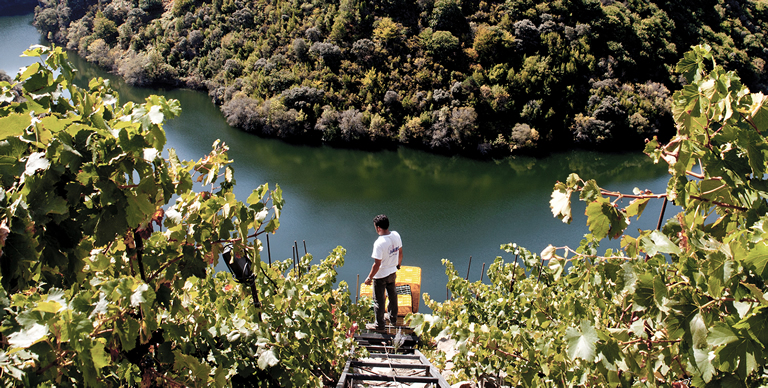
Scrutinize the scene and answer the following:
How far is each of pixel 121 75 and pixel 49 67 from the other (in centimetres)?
3811

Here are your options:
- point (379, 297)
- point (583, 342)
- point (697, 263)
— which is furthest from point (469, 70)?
point (697, 263)

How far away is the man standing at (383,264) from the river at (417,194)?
21.5 feet

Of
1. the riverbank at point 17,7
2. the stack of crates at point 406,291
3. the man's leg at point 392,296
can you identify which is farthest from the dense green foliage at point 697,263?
the riverbank at point 17,7

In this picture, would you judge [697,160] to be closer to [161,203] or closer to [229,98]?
[161,203]

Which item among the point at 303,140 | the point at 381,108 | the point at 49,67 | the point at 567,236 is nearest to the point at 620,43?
the point at 381,108

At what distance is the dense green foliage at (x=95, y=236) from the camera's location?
4.48 ft

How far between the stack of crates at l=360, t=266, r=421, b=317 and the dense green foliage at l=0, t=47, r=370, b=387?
518cm

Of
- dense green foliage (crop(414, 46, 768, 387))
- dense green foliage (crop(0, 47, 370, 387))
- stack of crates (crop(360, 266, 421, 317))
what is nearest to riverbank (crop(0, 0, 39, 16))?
stack of crates (crop(360, 266, 421, 317))

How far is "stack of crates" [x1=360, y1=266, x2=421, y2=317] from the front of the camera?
732 centimetres

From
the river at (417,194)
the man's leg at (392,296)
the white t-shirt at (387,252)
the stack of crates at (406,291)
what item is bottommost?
the river at (417,194)

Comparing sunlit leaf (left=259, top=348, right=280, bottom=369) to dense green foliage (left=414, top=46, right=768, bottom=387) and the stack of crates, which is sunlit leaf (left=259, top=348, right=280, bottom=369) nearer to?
dense green foliage (left=414, top=46, right=768, bottom=387)

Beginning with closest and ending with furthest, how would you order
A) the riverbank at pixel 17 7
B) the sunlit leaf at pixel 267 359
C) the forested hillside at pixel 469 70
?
the sunlit leaf at pixel 267 359, the forested hillside at pixel 469 70, the riverbank at pixel 17 7

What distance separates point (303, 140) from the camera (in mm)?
22688

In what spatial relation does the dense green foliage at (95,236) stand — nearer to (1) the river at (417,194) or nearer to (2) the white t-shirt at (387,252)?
(2) the white t-shirt at (387,252)
